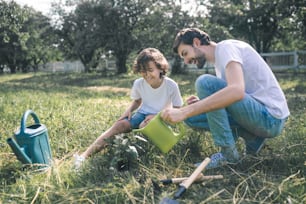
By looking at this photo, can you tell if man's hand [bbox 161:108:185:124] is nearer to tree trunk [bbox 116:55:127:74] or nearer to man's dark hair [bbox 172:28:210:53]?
man's dark hair [bbox 172:28:210:53]

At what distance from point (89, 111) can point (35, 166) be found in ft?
8.06

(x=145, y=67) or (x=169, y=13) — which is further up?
(x=169, y=13)

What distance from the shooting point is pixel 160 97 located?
312 centimetres

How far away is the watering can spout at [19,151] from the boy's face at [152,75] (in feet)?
3.53

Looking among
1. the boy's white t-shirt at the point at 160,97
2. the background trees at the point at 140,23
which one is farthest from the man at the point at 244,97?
the background trees at the point at 140,23

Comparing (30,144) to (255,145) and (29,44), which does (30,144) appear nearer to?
(255,145)

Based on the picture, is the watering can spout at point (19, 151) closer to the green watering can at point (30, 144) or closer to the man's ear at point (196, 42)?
the green watering can at point (30, 144)

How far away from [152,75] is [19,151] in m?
1.16

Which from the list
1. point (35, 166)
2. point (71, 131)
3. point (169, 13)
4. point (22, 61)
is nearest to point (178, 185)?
point (35, 166)

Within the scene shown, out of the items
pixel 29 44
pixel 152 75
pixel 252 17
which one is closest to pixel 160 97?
pixel 152 75

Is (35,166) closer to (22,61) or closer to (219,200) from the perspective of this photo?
(219,200)

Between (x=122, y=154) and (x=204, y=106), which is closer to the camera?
(x=204, y=106)

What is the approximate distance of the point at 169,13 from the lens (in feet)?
57.3

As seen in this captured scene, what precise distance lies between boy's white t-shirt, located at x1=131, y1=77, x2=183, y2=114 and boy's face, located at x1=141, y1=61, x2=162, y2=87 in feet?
0.21
